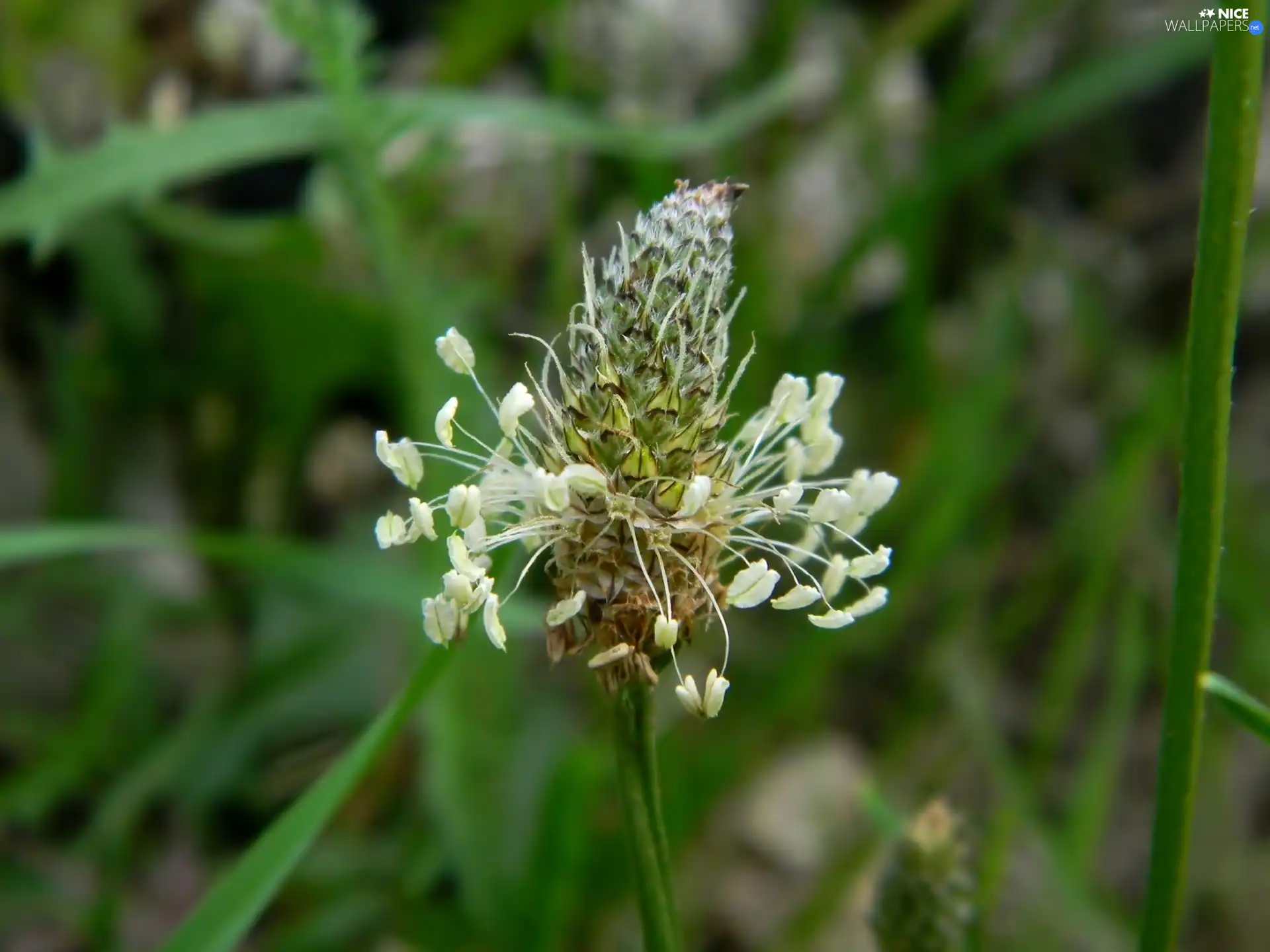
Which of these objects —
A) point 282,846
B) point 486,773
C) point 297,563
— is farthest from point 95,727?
point 282,846

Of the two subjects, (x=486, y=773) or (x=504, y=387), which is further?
(x=504, y=387)

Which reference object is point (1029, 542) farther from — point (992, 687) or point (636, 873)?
point (636, 873)

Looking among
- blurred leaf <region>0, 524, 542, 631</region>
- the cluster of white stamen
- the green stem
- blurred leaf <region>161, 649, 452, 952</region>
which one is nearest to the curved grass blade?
the cluster of white stamen

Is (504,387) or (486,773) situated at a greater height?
(504,387)

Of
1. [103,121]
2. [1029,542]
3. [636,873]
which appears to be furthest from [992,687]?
[103,121]

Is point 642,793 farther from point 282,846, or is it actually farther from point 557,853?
point 557,853

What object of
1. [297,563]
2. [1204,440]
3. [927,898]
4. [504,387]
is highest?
[504,387]

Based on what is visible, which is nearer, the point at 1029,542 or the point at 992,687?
the point at 992,687
